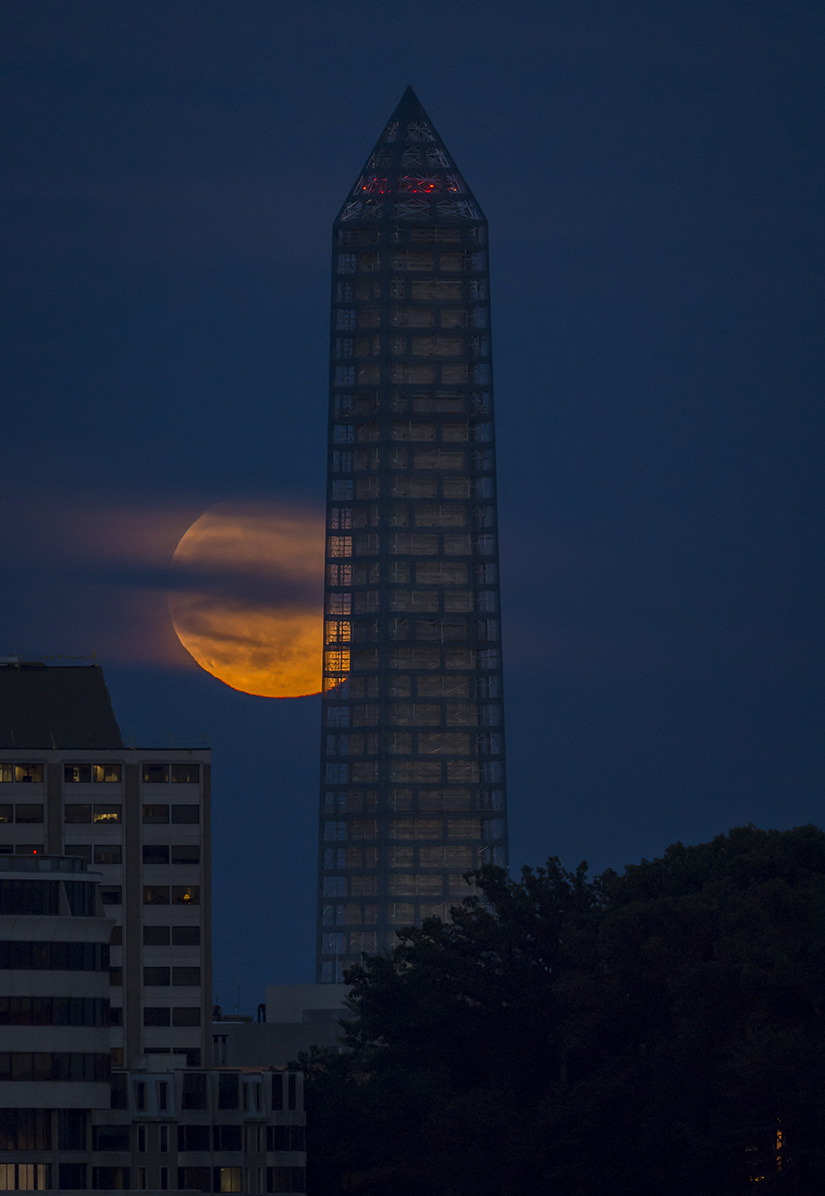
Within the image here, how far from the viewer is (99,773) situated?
643 ft

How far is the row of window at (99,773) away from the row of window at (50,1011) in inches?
2186

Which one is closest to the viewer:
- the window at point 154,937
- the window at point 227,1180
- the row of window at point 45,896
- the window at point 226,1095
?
the row of window at point 45,896

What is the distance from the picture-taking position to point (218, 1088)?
146500 mm

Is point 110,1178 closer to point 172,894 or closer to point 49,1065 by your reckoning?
point 49,1065

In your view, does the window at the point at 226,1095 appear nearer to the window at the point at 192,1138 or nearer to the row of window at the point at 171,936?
the window at the point at 192,1138

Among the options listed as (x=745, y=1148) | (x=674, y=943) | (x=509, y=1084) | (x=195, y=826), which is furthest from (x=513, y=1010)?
(x=195, y=826)

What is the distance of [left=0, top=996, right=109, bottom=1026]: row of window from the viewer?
450 feet

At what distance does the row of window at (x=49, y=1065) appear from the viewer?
136125 mm

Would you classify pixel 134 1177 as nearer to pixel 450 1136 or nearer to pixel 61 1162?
pixel 61 1162

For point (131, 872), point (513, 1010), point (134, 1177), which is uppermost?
point (131, 872)

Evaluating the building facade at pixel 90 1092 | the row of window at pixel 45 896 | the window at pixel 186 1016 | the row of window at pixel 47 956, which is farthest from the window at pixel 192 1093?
the window at pixel 186 1016

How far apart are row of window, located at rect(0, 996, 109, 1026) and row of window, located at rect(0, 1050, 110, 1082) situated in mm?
1740

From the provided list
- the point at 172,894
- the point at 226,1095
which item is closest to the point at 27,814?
the point at 172,894

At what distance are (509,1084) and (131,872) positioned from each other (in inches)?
2377
